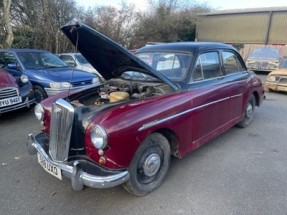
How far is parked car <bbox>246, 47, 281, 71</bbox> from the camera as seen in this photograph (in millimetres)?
14453

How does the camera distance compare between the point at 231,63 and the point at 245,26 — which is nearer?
the point at 231,63

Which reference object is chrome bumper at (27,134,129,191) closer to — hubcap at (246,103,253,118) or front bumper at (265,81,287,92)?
hubcap at (246,103,253,118)

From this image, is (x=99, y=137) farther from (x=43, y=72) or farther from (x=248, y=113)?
(x=43, y=72)

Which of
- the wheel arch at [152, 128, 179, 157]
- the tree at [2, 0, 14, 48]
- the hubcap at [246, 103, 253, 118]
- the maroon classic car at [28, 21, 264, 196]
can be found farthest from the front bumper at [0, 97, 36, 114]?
the tree at [2, 0, 14, 48]

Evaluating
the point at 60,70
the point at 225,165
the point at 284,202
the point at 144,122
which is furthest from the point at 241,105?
the point at 60,70

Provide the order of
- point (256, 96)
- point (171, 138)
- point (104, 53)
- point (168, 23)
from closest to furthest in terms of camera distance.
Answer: point (171, 138) < point (104, 53) < point (256, 96) < point (168, 23)

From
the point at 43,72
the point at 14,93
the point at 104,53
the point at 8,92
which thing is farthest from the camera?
the point at 43,72

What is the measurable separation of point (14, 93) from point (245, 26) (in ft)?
87.3

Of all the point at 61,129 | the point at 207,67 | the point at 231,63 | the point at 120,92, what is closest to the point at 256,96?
the point at 231,63

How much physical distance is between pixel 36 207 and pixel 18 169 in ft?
3.37

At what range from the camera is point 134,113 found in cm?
289

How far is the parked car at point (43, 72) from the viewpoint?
22.8 feet

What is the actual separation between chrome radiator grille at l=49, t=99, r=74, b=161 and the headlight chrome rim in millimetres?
314

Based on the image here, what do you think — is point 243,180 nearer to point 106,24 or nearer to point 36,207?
point 36,207
